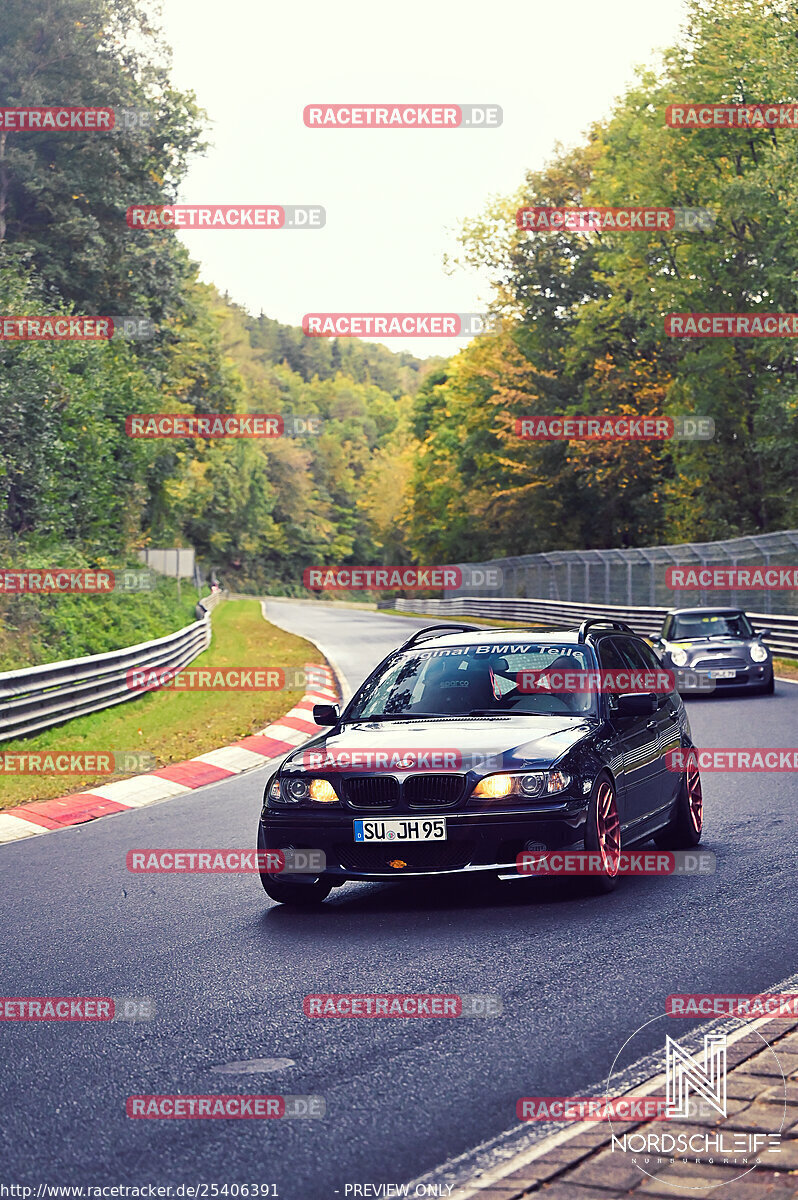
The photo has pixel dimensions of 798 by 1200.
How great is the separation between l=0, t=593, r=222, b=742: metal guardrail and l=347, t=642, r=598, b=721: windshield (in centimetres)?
710

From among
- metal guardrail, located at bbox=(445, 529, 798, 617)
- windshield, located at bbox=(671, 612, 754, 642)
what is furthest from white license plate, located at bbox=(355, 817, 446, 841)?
metal guardrail, located at bbox=(445, 529, 798, 617)

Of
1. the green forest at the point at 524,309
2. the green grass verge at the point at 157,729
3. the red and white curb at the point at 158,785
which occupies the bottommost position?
the red and white curb at the point at 158,785

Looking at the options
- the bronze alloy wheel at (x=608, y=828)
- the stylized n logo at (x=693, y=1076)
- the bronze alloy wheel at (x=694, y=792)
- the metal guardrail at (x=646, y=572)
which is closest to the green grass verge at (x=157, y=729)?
the bronze alloy wheel at (x=694, y=792)

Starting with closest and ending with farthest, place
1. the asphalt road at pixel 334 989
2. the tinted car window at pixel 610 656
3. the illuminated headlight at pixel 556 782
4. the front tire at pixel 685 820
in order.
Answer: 1. the asphalt road at pixel 334 989
2. the illuminated headlight at pixel 556 782
3. the tinted car window at pixel 610 656
4. the front tire at pixel 685 820

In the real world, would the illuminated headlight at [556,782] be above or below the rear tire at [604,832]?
above

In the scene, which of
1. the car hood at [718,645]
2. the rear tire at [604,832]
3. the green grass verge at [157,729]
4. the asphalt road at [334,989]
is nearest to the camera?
the asphalt road at [334,989]

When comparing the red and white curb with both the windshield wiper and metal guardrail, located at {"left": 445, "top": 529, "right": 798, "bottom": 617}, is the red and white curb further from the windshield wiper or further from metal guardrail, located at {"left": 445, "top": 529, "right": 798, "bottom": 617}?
A: metal guardrail, located at {"left": 445, "top": 529, "right": 798, "bottom": 617}

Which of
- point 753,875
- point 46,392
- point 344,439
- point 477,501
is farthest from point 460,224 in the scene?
point 344,439

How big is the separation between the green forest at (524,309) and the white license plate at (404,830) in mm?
18543

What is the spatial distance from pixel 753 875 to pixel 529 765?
1.80m

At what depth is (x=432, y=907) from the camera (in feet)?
25.8

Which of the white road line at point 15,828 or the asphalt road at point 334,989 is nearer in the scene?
the asphalt road at point 334,989

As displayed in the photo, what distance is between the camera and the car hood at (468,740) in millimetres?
7633

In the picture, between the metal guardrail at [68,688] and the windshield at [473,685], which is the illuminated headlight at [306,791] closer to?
the windshield at [473,685]
